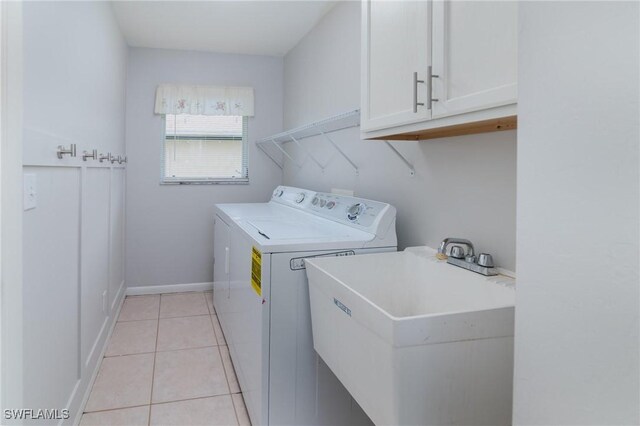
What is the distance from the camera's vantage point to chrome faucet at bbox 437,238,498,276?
54.8 inches

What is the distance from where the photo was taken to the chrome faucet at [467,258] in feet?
4.57

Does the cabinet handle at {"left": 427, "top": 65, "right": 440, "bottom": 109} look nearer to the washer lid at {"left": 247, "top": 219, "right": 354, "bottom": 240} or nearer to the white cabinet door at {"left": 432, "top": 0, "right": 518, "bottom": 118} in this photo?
the white cabinet door at {"left": 432, "top": 0, "right": 518, "bottom": 118}

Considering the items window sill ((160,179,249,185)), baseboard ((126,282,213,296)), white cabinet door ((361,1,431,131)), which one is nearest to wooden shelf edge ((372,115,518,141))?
white cabinet door ((361,1,431,131))

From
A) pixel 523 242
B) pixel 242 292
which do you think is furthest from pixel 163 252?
pixel 523 242

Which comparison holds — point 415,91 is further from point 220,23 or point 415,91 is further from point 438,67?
point 220,23

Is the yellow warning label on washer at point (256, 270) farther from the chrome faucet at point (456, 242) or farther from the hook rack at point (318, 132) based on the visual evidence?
the hook rack at point (318, 132)

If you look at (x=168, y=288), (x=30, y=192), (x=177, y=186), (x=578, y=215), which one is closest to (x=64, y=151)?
(x=30, y=192)

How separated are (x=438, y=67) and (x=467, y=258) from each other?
66cm

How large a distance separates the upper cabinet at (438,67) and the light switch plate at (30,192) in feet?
3.94

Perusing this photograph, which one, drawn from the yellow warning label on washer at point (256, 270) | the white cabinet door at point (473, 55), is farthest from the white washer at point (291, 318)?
the white cabinet door at point (473, 55)

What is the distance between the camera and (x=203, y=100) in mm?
3936

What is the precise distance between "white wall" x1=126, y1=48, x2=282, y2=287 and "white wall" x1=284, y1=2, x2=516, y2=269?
0.63 m

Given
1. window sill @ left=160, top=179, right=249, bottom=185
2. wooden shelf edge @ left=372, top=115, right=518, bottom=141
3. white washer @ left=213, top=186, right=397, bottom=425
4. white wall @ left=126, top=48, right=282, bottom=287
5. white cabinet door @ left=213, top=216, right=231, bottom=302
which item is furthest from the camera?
window sill @ left=160, top=179, right=249, bottom=185

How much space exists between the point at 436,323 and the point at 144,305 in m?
3.27
